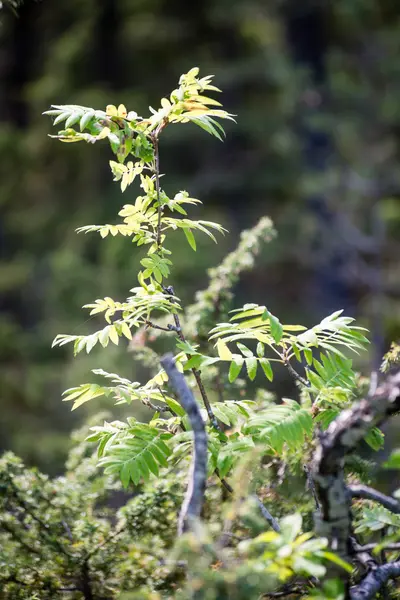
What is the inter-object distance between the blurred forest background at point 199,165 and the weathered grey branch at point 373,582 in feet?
17.6

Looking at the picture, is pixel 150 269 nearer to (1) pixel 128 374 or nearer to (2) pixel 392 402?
(2) pixel 392 402

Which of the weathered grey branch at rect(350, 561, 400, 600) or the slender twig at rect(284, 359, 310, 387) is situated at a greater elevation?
the slender twig at rect(284, 359, 310, 387)

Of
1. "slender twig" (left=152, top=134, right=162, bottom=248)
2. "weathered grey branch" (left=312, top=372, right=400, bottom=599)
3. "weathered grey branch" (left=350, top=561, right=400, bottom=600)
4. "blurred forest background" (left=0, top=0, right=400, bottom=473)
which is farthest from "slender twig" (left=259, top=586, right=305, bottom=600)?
"blurred forest background" (left=0, top=0, right=400, bottom=473)

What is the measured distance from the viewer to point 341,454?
118 centimetres

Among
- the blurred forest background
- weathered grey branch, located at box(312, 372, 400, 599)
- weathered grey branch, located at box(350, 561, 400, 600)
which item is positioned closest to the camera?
weathered grey branch, located at box(312, 372, 400, 599)

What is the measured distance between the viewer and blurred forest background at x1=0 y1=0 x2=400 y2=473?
7.64 meters

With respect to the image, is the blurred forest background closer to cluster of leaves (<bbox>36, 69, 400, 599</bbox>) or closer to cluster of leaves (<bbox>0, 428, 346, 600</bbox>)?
cluster of leaves (<bbox>0, 428, 346, 600</bbox>)

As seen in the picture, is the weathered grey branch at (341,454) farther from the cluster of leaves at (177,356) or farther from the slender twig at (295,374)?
the slender twig at (295,374)

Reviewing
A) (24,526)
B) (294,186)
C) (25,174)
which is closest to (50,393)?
(25,174)

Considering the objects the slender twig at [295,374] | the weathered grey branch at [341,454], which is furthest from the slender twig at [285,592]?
the slender twig at [295,374]

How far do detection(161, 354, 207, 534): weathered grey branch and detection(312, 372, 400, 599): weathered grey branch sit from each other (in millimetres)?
209

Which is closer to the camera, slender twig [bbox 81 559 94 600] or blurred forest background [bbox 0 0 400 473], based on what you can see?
slender twig [bbox 81 559 94 600]

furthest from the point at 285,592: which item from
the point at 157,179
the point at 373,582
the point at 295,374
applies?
the point at 157,179

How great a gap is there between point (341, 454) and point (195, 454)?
0.26m
